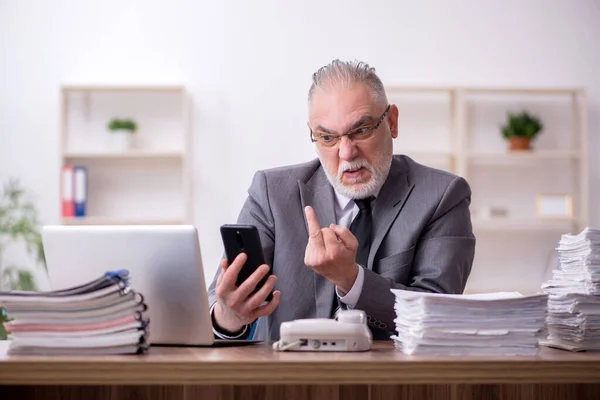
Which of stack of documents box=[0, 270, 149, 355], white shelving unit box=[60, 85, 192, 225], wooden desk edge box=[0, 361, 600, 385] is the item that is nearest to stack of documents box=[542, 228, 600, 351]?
wooden desk edge box=[0, 361, 600, 385]

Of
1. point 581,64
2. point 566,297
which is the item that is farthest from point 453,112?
point 566,297

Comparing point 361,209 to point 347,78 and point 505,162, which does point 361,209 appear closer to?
point 347,78

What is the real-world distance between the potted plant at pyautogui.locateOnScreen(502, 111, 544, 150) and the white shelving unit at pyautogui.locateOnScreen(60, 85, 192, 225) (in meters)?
1.94

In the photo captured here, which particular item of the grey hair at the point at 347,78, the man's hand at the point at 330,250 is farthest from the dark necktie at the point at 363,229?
the man's hand at the point at 330,250

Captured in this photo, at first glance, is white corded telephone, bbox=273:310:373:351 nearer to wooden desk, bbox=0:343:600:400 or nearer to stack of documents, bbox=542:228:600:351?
wooden desk, bbox=0:343:600:400

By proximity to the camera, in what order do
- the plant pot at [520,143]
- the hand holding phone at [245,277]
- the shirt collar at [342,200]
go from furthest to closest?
1. the plant pot at [520,143]
2. the shirt collar at [342,200]
3. the hand holding phone at [245,277]

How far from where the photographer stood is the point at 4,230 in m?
4.47

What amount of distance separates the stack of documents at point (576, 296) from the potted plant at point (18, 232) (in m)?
3.47

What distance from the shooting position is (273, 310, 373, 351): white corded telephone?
139 centimetres

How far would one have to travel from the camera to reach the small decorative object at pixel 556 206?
4676 mm

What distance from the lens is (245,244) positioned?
158 centimetres

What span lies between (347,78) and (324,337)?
0.96 metres

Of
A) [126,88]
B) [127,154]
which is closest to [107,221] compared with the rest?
[127,154]

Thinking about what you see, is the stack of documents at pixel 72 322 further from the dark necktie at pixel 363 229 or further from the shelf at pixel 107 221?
the shelf at pixel 107 221
